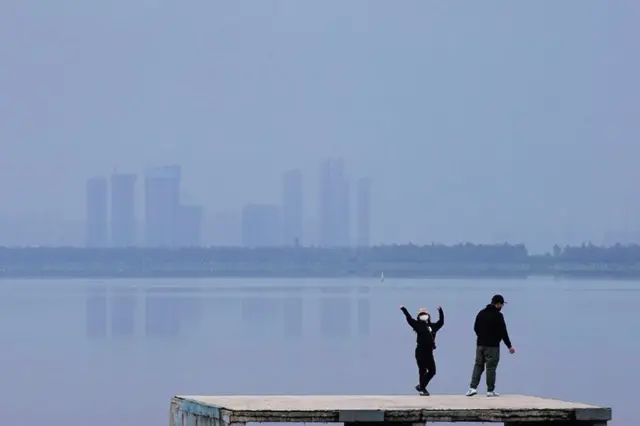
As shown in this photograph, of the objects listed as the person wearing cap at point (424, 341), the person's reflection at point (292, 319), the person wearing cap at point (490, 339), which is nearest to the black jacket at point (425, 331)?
the person wearing cap at point (424, 341)

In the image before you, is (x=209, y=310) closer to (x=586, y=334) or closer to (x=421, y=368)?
(x=586, y=334)

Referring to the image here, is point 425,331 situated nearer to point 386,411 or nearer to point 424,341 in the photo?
point 424,341

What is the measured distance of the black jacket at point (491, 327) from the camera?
80.9 feet

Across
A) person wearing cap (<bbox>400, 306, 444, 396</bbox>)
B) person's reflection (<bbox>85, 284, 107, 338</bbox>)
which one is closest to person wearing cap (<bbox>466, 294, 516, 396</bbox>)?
person wearing cap (<bbox>400, 306, 444, 396</bbox>)

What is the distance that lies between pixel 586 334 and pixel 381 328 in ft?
31.4

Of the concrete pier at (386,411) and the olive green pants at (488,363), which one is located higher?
the olive green pants at (488,363)

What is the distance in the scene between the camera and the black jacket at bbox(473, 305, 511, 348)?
24656 mm

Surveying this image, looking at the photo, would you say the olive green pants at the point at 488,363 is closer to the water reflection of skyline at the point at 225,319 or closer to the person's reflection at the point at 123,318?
the water reflection of skyline at the point at 225,319

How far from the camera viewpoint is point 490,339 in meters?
24.8

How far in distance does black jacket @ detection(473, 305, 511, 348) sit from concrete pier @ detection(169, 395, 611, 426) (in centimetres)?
135

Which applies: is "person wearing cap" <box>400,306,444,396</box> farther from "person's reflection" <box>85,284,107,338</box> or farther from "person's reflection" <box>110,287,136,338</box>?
"person's reflection" <box>85,284,107,338</box>

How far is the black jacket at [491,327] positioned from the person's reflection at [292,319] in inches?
1877

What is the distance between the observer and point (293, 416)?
21.9 m

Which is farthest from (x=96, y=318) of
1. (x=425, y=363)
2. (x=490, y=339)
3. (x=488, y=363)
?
(x=490, y=339)
